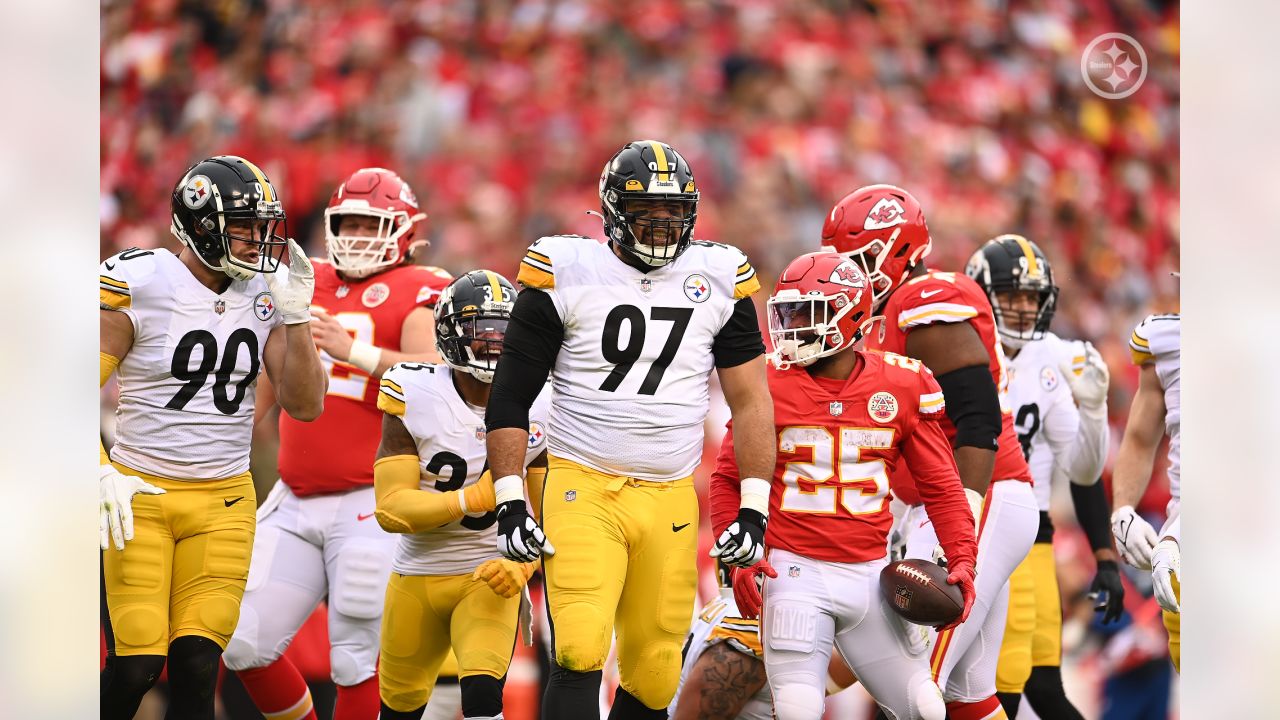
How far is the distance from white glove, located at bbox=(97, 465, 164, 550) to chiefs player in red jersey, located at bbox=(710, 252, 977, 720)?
160 centimetres

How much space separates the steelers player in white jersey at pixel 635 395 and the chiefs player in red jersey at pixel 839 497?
170 mm

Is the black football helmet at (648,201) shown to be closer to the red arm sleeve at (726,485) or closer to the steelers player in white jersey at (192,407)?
the red arm sleeve at (726,485)

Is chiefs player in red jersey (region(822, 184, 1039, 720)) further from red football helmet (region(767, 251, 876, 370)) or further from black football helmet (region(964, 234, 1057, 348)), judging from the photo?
black football helmet (region(964, 234, 1057, 348))

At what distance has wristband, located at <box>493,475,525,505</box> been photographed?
12.9ft

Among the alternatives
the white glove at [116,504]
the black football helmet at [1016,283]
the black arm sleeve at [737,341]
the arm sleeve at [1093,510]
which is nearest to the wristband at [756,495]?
the black arm sleeve at [737,341]

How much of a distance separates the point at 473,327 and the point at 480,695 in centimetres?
109

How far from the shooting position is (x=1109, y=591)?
593 centimetres

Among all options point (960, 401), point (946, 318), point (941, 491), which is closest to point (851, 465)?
point (941, 491)

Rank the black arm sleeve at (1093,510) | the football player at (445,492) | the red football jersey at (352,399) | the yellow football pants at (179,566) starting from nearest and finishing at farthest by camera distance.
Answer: the yellow football pants at (179,566)
the football player at (445,492)
the red football jersey at (352,399)
the black arm sleeve at (1093,510)

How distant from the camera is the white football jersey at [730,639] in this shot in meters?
4.60

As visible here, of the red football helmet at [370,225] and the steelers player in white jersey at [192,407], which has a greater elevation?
the red football helmet at [370,225]

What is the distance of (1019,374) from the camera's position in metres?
5.92

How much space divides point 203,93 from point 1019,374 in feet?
18.5

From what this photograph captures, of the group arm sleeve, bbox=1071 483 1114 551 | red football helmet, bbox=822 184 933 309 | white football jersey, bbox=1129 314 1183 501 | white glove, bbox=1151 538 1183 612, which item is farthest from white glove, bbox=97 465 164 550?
arm sleeve, bbox=1071 483 1114 551
